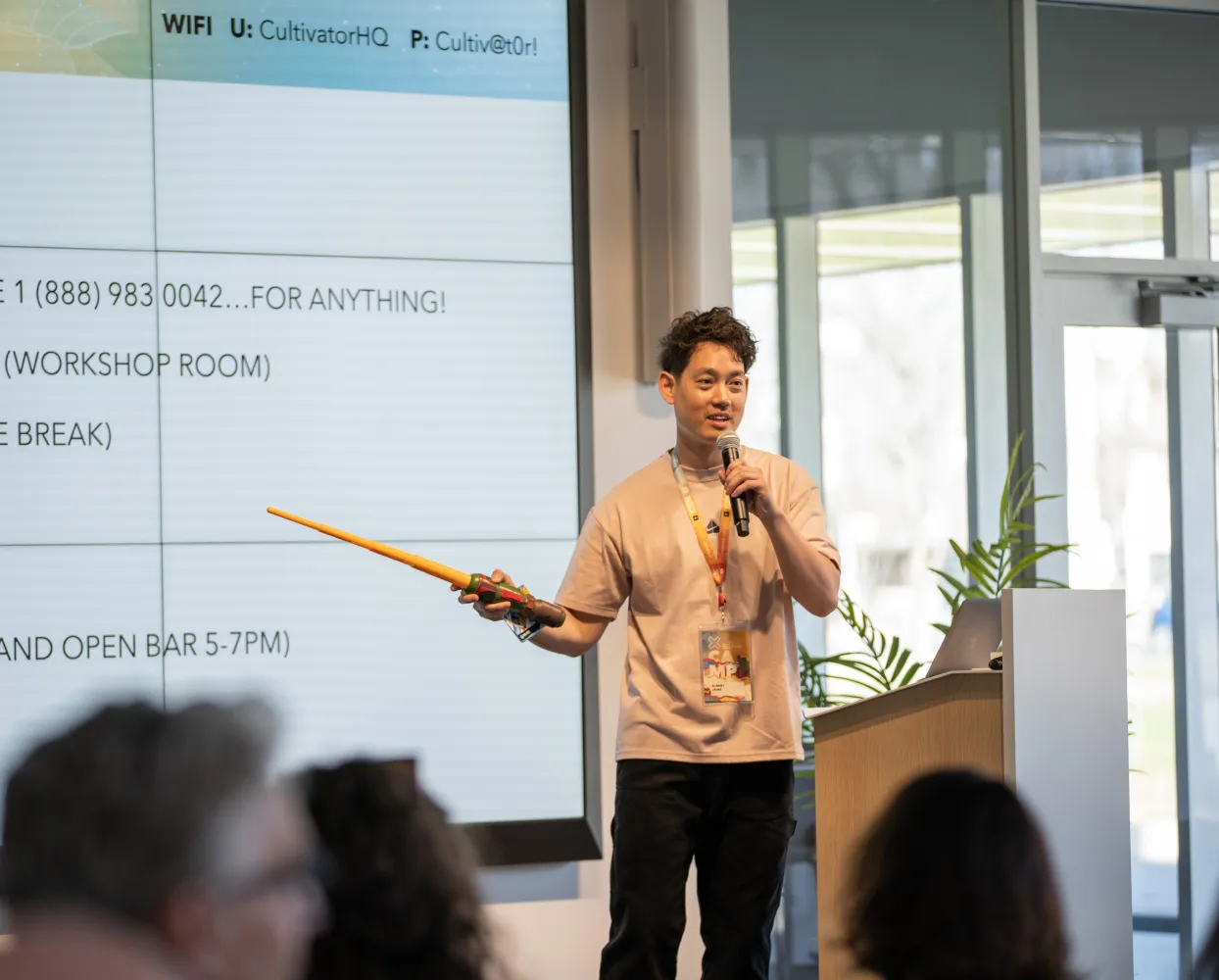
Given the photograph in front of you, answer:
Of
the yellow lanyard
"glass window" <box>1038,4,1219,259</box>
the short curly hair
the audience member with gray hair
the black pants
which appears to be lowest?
the black pants

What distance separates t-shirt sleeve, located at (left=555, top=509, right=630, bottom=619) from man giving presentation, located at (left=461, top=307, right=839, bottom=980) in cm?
4

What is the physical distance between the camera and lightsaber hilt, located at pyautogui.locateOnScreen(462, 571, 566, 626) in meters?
2.93

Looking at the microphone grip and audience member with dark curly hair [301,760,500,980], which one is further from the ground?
the microphone grip

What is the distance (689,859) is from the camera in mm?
3047

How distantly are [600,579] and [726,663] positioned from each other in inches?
13.7

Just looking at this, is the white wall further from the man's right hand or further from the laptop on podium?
the laptop on podium

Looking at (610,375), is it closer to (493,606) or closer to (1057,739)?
(493,606)

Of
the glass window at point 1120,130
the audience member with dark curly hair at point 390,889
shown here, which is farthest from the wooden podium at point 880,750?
the glass window at point 1120,130

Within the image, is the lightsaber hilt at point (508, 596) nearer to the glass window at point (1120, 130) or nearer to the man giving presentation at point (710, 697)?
the man giving presentation at point (710, 697)

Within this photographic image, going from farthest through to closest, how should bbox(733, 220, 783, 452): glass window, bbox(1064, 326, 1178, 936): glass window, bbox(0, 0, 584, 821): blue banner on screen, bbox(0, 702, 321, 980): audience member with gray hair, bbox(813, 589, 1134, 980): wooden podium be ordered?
bbox(1064, 326, 1178, 936): glass window → bbox(733, 220, 783, 452): glass window → bbox(0, 0, 584, 821): blue banner on screen → bbox(813, 589, 1134, 980): wooden podium → bbox(0, 702, 321, 980): audience member with gray hair

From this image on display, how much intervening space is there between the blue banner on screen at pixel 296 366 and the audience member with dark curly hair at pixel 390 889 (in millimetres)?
2678

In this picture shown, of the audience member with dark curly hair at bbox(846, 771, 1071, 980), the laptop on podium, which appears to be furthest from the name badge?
the audience member with dark curly hair at bbox(846, 771, 1071, 980)

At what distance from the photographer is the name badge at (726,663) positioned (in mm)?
2998

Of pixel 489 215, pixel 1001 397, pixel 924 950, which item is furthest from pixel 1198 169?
pixel 924 950
